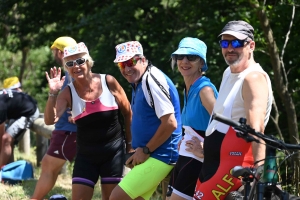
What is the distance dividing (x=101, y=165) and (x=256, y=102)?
95.2 inches

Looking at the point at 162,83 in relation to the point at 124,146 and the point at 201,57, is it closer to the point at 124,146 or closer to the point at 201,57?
the point at 201,57

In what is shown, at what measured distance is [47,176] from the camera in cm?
711

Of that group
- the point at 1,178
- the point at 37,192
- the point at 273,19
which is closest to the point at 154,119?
the point at 37,192

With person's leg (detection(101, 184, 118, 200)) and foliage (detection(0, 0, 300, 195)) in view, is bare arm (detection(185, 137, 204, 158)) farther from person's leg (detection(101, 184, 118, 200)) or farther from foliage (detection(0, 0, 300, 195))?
foliage (detection(0, 0, 300, 195))

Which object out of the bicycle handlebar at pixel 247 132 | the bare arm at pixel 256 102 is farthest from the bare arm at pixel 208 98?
the bicycle handlebar at pixel 247 132

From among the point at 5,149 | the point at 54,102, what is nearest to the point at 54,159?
the point at 54,102

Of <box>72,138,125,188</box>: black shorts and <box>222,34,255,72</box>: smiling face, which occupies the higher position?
<box>222,34,255,72</box>: smiling face

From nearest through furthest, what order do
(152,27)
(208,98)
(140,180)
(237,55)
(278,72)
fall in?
(237,55) → (208,98) → (140,180) → (278,72) → (152,27)

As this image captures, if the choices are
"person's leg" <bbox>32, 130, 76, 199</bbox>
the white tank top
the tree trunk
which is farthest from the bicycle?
the tree trunk

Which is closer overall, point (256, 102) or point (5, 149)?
point (256, 102)

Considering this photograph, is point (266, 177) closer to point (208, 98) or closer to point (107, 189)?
point (208, 98)

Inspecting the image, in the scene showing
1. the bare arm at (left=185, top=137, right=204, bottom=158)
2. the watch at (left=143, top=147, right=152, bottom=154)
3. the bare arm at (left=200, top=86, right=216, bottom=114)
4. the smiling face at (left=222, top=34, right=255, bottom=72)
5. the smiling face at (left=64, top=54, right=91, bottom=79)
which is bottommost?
the watch at (left=143, top=147, right=152, bottom=154)

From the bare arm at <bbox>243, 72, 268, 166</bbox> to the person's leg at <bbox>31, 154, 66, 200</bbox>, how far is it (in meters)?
3.59

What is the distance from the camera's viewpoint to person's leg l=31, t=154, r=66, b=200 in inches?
279
